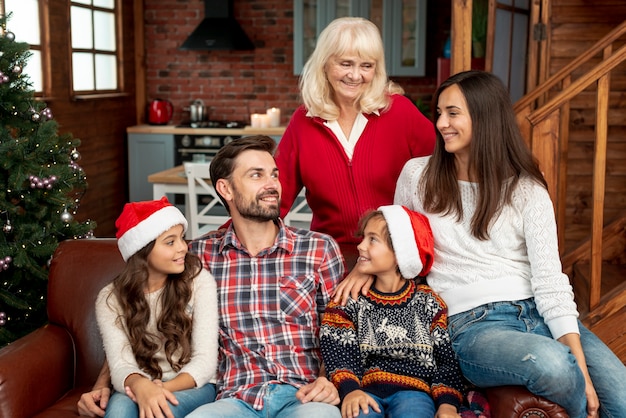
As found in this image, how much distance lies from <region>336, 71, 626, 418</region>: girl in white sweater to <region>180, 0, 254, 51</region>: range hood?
5019 mm

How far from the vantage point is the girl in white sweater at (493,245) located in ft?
7.10

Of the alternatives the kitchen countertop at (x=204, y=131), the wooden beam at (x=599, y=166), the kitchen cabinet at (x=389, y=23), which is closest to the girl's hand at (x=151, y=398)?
the wooden beam at (x=599, y=166)

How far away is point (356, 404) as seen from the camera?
6.82 ft

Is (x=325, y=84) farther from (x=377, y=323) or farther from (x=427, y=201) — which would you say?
(x=377, y=323)

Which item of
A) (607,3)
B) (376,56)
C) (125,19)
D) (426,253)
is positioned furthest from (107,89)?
(426,253)

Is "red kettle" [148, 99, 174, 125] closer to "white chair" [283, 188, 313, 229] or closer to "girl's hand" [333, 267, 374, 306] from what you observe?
Result: "white chair" [283, 188, 313, 229]

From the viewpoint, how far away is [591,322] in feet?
11.1

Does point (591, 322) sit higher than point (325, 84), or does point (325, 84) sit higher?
point (325, 84)

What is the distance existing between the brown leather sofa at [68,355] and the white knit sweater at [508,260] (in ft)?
0.98

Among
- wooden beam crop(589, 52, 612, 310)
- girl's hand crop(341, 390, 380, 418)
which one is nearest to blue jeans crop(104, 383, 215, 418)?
girl's hand crop(341, 390, 380, 418)

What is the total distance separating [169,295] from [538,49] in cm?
379

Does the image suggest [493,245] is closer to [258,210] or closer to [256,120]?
[258,210]

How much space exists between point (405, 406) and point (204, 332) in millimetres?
618

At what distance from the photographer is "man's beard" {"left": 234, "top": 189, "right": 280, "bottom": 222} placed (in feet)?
7.64
